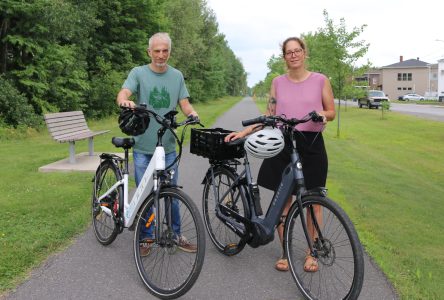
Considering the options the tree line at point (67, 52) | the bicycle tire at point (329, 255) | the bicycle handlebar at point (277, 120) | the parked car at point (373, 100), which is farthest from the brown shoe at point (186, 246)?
the parked car at point (373, 100)

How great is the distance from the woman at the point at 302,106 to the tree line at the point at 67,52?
41.7ft

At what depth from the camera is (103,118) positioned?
76.7 ft

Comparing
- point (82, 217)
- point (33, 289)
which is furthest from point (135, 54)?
point (33, 289)

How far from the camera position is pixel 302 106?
12.5 ft

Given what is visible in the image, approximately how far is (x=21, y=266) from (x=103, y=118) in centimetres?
2004

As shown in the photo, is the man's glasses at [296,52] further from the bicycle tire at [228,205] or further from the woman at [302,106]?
the bicycle tire at [228,205]

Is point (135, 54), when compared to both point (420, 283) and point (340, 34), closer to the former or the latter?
point (340, 34)

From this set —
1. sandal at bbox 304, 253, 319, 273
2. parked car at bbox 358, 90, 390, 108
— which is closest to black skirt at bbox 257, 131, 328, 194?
sandal at bbox 304, 253, 319, 273

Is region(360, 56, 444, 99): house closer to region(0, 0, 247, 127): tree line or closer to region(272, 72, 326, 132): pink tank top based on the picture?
region(0, 0, 247, 127): tree line

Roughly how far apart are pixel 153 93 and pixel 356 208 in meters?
3.52

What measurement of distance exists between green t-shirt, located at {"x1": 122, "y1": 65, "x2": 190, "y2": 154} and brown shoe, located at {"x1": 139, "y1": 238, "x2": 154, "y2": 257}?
33.2 inches

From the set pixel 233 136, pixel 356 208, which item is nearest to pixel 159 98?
pixel 233 136

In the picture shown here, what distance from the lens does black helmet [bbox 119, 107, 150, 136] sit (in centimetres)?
378

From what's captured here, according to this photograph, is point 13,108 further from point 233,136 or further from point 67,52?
point 233,136
